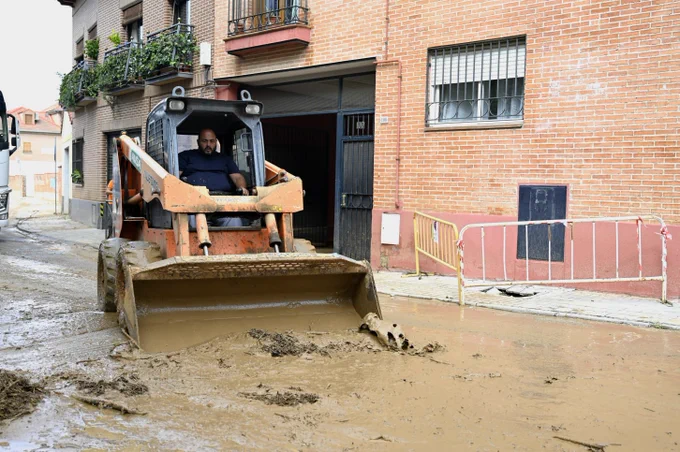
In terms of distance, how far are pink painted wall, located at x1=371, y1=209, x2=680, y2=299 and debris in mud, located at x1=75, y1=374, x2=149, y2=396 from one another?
6.76m

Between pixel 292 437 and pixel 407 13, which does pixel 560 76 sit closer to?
pixel 407 13

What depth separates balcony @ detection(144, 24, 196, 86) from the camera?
50.3ft

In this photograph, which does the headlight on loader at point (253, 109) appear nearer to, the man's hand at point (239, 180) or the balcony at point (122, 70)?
the man's hand at point (239, 180)

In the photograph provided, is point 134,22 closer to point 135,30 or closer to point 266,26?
point 135,30

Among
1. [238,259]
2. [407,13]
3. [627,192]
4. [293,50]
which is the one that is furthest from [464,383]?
[293,50]

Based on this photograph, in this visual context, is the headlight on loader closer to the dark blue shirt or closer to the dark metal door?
the dark blue shirt

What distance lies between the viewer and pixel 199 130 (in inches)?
296

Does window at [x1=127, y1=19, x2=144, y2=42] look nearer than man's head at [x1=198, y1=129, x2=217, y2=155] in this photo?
No


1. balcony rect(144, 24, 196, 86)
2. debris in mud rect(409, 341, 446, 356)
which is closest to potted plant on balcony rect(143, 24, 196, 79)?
balcony rect(144, 24, 196, 86)

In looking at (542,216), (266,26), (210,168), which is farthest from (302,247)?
(266,26)

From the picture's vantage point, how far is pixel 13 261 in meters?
12.1

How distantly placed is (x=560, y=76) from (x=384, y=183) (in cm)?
347

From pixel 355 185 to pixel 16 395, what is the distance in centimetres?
880

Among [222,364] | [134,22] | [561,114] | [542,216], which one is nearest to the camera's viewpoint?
[222,364]
